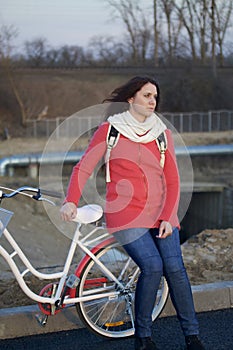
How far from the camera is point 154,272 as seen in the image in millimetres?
4066

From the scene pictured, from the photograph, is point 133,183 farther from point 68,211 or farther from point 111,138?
point 68,211

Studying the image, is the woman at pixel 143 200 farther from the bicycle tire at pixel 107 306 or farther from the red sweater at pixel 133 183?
the bicycle tire at pixel 107 306

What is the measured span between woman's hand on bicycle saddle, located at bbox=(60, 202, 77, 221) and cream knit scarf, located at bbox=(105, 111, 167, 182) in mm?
325

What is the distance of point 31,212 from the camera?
1798 cm

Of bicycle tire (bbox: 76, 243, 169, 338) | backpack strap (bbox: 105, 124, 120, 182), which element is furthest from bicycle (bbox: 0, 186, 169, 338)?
backpack strap (bbox: 105, 124, 120, 182)

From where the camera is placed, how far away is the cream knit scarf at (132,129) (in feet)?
13.6

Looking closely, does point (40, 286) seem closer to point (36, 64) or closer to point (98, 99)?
point (98, 99)

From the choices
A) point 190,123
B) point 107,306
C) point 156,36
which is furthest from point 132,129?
point 156,36

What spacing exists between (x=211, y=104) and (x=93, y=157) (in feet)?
161

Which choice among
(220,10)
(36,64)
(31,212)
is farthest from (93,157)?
(220,10)

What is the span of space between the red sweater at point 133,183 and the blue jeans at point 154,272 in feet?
0.32

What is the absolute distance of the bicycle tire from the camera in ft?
14.7

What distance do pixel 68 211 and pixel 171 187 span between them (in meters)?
0.73

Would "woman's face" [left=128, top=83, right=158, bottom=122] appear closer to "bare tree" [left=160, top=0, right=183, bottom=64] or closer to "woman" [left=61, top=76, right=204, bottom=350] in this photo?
"woman" [left=61, top=76, right=204, bottom=350]
